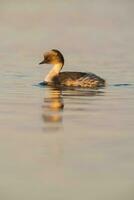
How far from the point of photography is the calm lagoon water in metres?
12.4

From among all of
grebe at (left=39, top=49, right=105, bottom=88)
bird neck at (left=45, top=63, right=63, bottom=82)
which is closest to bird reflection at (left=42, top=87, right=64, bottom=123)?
grebe at (left=39, top=49, right=105, bottom=88)

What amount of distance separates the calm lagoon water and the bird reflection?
16mm

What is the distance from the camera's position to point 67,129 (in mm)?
16203

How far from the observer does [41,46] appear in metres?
38.0

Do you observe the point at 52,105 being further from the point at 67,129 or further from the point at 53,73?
the point at 53,73

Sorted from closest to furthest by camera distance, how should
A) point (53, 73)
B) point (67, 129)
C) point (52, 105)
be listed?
point (67, 129)
point (52, 105)
point (53, 73)

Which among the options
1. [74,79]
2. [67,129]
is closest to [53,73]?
[74,79]

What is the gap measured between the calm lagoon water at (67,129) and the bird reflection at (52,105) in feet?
0.05

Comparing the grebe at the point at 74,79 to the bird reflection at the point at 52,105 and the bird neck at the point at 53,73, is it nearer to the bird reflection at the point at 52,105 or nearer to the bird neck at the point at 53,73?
the bird neck at the point at 53,73

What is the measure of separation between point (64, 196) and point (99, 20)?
149 ft

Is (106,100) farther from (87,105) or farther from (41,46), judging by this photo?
(41,46)

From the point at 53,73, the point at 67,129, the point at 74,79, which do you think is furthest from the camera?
the point at 53,73

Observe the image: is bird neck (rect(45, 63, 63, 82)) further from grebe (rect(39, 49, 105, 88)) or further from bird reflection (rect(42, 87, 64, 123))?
bird reflection (rect(42, 87, 64, 123))

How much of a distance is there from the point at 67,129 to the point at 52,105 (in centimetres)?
368
